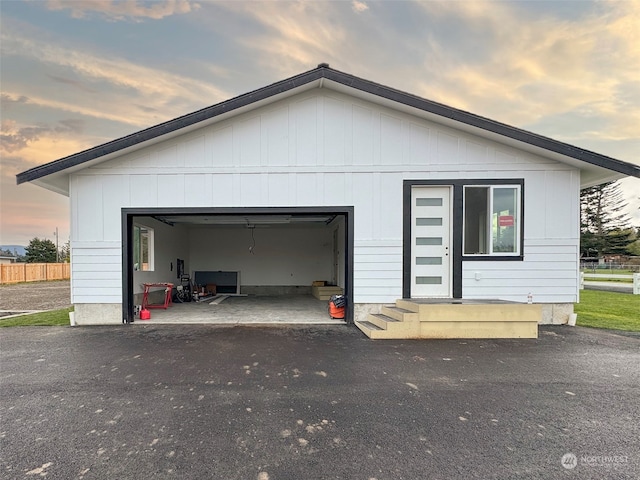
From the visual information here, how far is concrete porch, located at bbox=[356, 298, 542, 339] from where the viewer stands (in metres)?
5.31

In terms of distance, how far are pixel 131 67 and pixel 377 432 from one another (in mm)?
12973

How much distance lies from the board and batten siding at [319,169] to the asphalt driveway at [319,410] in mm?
2203

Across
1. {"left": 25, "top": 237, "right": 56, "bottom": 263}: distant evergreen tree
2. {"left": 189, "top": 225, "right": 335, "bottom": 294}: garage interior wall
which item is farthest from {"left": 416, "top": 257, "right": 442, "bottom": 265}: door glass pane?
{"left": 25, "top": 237, "right": 56, "bottom": 263}: distant evergreen tree

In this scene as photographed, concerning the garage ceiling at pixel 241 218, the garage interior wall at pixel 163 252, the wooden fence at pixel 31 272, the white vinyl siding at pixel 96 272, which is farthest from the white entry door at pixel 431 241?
the wooden fence at pixel 31 272

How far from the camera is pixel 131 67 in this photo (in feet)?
33.7

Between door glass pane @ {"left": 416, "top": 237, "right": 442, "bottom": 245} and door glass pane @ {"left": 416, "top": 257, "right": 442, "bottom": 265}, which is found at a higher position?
door glass pane @ {"left": 416, "top": 237, "right": 442, "bottom": 245}

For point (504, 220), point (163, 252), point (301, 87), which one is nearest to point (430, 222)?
point (504, 220)

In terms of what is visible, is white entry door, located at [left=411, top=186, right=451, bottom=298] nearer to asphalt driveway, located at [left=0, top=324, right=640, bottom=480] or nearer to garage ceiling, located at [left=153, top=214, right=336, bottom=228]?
asphalt driveway, located at [left=0, top=324, right=640, bottom=480]

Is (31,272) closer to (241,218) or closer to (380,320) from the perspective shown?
(241,218)

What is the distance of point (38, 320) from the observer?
6.97 meters

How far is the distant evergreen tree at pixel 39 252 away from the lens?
Result: 37219mm

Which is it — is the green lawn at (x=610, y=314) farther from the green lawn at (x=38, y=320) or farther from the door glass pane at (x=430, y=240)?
the green lawn at (x=38, y=320)

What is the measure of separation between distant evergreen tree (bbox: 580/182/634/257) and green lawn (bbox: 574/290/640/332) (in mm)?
34857

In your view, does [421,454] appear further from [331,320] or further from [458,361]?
[331,320]
